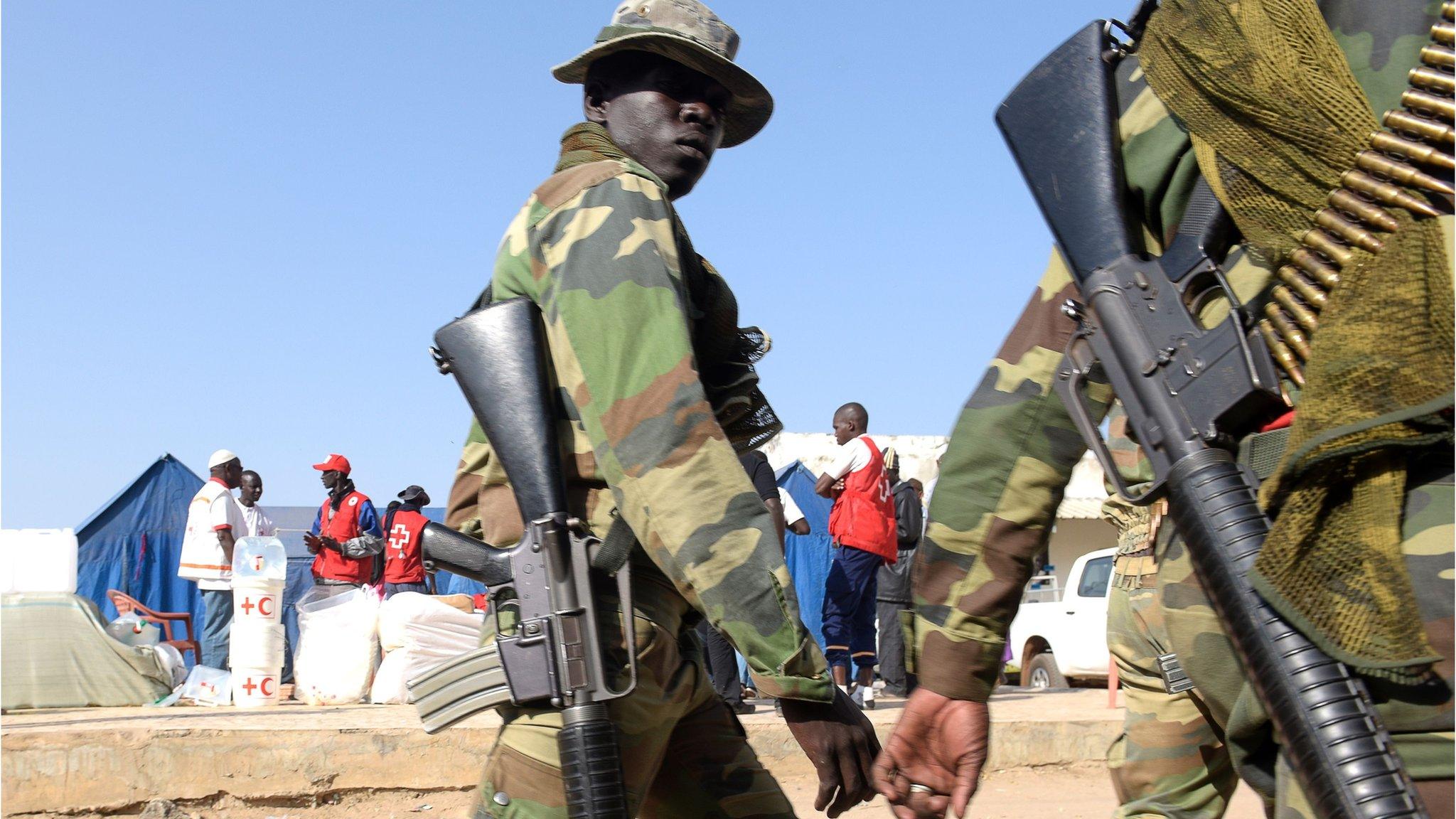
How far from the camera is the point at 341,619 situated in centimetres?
796

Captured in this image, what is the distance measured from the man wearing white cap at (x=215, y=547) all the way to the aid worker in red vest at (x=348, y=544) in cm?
57

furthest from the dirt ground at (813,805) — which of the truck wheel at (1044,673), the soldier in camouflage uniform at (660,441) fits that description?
the truck wheel at (1044,673)

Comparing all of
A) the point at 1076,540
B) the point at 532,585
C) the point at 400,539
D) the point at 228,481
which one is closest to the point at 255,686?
the point at 400,539

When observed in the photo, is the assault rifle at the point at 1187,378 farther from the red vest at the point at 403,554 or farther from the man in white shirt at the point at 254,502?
the man in white shirt at the point at 254,502

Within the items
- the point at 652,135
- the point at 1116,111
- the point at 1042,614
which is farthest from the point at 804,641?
the point at 1042,614

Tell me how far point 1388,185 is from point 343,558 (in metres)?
8.39

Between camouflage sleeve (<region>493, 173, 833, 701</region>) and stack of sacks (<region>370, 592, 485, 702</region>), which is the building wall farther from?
camouflage sleeve (<region>493, 173, 833, 701</region>)

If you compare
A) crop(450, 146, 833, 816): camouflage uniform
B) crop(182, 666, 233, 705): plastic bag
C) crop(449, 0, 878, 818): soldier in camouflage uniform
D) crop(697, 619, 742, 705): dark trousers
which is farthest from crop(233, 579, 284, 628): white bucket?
crop(450, 146, 833, 816): camouflage uniform

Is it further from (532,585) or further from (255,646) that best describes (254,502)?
(532,585)

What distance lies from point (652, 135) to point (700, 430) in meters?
0.80

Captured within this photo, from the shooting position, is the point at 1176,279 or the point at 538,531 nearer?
the point at 1176,279

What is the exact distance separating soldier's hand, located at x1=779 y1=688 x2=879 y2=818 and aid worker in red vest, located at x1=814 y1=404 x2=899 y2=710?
5.54 m

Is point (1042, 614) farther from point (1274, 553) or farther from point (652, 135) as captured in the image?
point (1274, 553)

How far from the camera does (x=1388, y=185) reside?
4.88 feet
